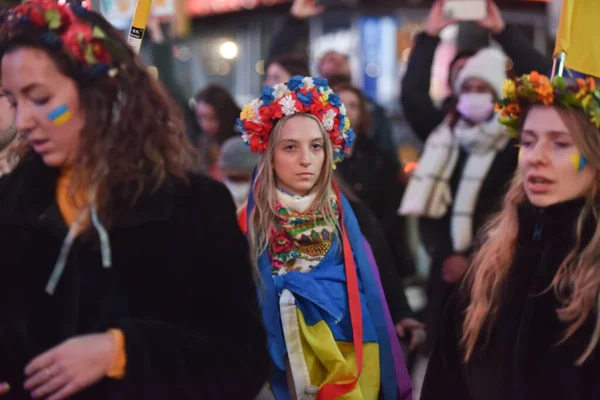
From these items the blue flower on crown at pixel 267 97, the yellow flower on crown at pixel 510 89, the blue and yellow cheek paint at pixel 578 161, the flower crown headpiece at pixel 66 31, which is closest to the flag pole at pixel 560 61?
the yellow flower on crown at pixel 510 89

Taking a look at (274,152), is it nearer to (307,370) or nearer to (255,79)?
(307,370)

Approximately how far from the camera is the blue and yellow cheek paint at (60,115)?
2.42 m

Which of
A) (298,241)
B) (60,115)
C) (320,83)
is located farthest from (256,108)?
(60,115)

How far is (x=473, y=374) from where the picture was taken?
3150mm

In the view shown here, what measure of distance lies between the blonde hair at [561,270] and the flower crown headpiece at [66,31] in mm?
1461

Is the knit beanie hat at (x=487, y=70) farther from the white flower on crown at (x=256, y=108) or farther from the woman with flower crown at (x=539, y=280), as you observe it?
the woman with flower crown at (x=539, y=280)

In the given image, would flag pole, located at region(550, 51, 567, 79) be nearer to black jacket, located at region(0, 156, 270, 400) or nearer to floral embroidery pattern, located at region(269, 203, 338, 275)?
floral embroidery pattern, located at region(269, 203, 338, 275)

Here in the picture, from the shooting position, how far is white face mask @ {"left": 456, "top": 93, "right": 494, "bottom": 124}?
5.87 meters

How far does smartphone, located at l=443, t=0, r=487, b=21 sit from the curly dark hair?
365cm

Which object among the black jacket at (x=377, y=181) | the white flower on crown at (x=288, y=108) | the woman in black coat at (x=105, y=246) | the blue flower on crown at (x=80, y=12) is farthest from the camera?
the black jacket at (x=377, y=181)

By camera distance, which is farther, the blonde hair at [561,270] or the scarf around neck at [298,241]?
the scarf around neck at [298,241]

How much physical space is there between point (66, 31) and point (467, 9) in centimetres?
388

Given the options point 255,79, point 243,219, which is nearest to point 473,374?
point 243,219

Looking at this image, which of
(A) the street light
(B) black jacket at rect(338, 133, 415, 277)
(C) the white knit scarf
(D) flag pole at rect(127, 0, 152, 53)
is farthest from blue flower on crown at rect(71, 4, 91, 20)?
(A) the street light
